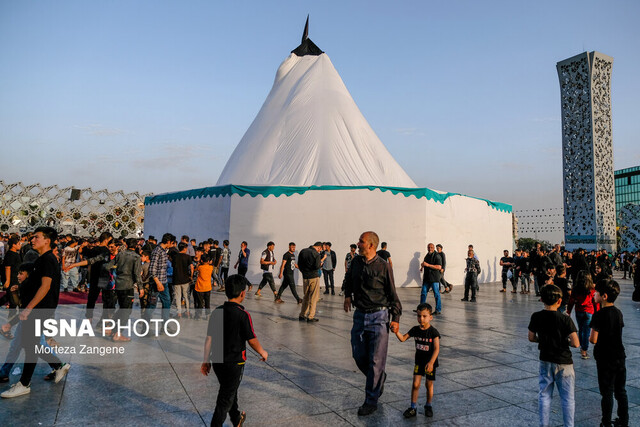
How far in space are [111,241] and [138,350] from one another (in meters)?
2.37

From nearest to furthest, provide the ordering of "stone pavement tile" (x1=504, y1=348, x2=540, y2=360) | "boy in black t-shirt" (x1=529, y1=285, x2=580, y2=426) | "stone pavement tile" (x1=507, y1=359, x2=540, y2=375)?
"boy in black t-shirt" (x1=529, y1=285, x2=580, y2=426)
"stone pavement tile" (x1=507, y1=359, x2=540, y2=375)
"stone pavement tile" (x1=504, y1=348, x2=540, y2=360)

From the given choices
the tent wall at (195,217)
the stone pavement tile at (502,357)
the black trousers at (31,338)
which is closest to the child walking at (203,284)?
the black trousers at (31,338)

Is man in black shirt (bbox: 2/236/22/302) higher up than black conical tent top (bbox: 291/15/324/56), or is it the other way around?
black conical tent top (bbox: 291/15/324/56)

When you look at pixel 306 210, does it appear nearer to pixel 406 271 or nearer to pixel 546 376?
pixel 406 271

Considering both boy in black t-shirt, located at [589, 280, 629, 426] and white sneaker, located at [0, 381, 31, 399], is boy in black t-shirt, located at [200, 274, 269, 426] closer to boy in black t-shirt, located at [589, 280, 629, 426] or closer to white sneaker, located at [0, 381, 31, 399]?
white sneaker, located at [0, 381, 31, 399]

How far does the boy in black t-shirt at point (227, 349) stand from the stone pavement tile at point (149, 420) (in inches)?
20.7

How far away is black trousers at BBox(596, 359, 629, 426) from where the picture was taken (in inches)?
134

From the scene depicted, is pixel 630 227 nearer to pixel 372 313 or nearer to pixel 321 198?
pixel 321 198

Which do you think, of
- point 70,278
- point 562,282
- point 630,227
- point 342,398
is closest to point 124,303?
point 342,398

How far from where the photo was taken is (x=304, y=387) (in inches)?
172

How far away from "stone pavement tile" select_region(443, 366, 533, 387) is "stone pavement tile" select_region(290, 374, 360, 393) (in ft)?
4.25

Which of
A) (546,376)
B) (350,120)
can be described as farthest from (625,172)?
(546,376)

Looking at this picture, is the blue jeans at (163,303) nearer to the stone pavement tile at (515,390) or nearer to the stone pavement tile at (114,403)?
the stone pavement tile at (114,403)

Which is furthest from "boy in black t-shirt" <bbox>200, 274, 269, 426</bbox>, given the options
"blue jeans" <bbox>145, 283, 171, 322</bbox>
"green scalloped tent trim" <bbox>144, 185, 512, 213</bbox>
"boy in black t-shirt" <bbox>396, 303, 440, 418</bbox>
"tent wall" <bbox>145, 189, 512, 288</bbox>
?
"green scalloped tent trim" <bbox>144, 185, 512, 213</bbox>
